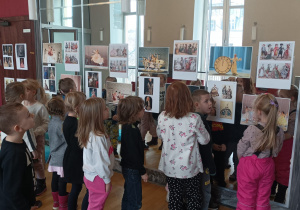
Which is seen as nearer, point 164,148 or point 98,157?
point 98,157

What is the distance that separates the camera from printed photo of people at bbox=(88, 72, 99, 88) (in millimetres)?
3576

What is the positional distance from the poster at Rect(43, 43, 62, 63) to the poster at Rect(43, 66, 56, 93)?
0.12m

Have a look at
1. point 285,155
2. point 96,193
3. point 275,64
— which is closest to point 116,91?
point 96,193

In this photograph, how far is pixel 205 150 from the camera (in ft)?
7.78

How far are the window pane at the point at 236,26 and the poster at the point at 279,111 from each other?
50 centimetres

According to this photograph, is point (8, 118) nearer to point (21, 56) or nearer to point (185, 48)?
point (185, 48)

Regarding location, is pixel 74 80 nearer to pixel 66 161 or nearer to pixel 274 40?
pixel 66 161

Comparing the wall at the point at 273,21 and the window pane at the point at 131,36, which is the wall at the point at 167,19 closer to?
the window pane at the point at 131,36

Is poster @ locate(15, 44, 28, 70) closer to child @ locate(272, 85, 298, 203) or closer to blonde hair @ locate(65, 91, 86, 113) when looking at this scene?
blonde hair @ locate(65, 91, 86, 113)

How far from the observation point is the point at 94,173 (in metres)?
2.11

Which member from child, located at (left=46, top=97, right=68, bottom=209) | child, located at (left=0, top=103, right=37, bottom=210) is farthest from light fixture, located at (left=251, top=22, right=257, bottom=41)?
child, located at (left=0, top=103, right=37, bottom=210)

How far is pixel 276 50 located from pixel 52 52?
2.97m

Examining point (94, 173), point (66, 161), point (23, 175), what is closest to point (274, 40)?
point (94, 173)

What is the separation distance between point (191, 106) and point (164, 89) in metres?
0.78
